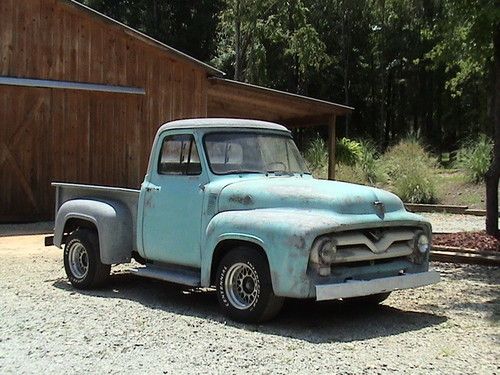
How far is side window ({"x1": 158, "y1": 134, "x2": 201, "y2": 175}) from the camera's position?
25.0 ft

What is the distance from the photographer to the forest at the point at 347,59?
1362 inches

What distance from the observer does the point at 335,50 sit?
1902 inches

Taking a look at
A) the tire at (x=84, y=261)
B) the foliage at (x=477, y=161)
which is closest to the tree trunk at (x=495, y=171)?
the tire at (x=84, y=261)

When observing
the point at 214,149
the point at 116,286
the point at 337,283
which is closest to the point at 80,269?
the point at 116,286

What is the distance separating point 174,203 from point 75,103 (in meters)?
8.91

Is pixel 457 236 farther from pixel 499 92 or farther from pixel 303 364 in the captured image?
pixel 303 364

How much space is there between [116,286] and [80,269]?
48 centimetres

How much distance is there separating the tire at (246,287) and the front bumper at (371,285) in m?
0.52

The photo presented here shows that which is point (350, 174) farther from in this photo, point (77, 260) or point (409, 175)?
point (77, 260)

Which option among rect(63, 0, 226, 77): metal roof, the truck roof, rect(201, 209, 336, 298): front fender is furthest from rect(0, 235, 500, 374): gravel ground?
rect(63, 0, 226, 77): metal roof

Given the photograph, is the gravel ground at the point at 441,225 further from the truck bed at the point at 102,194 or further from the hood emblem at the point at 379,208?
the hood emblem at the point at 379,208

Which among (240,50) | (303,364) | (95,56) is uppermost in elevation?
(240,50)

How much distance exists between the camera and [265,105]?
18.4 metres

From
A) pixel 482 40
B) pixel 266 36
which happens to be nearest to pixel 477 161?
pixel 482 40
